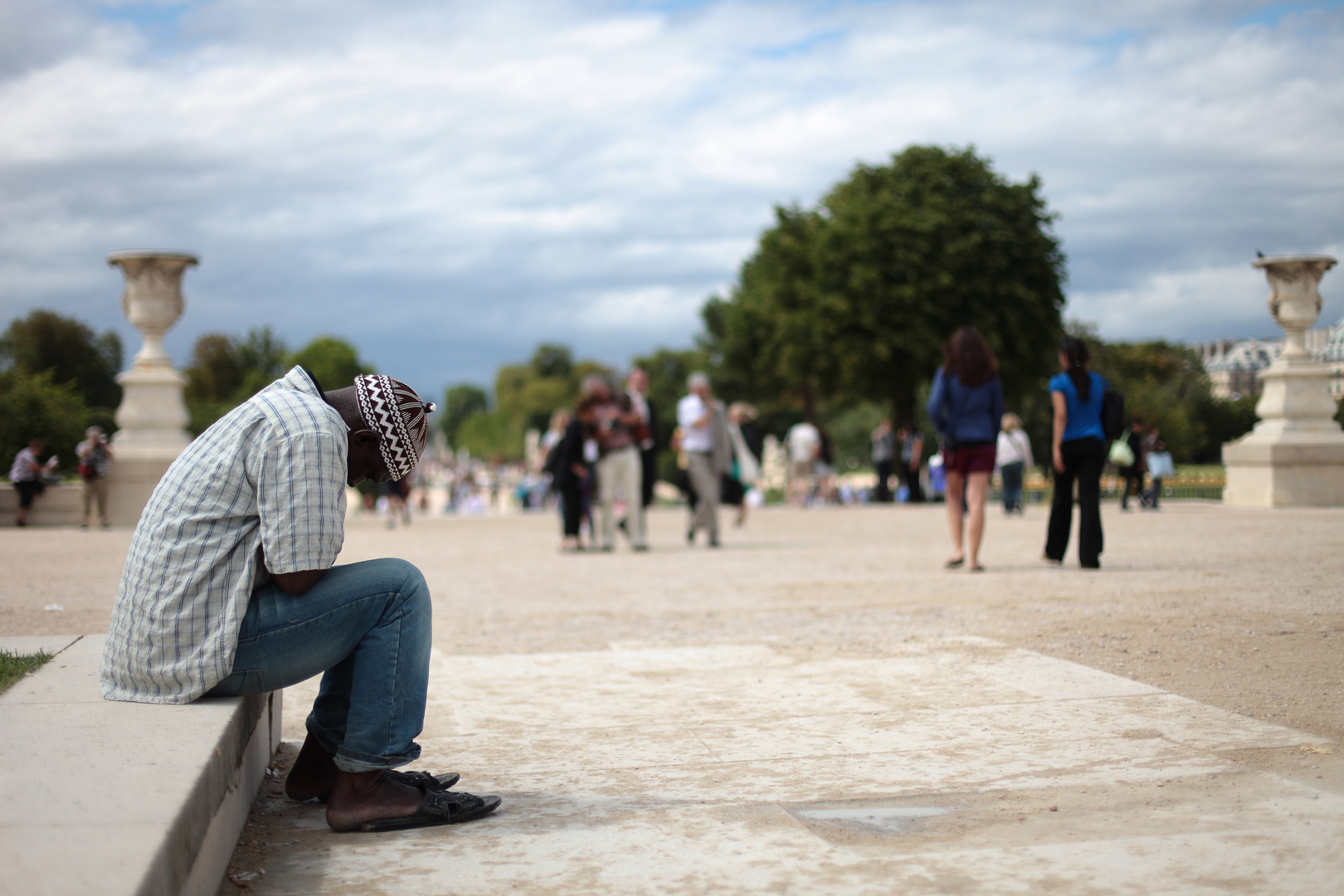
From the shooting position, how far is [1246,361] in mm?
17625

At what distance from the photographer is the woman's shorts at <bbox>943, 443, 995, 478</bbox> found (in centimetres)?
988

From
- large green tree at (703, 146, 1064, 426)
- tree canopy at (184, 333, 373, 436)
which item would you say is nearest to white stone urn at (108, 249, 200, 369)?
large green tree at (703, 146, 1064, 426)

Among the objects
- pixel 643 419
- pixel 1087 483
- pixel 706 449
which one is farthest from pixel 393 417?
pixel 706 449

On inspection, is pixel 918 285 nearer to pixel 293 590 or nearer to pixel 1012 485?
pixel 1012 485

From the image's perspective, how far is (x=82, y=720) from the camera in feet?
10.3

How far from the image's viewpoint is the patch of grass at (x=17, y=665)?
3895 millimetres

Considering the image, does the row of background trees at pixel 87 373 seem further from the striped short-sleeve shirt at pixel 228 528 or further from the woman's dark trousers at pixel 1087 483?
the striped short-sleeve shirt at pixel 228 528

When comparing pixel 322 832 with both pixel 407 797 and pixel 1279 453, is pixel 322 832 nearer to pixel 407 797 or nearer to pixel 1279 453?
pixel 407 797

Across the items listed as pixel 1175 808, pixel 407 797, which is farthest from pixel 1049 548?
pixel 407 797

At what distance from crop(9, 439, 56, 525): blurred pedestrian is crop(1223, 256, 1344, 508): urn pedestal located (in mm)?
19183

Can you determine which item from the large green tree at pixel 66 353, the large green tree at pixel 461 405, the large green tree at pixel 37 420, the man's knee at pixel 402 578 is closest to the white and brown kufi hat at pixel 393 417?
the man's knee at pixel 402 578

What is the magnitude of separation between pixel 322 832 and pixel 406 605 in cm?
69

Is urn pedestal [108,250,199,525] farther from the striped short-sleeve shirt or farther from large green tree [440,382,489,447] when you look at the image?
large green tree [440,382,489,447]

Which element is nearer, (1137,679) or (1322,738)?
(1322,738)
